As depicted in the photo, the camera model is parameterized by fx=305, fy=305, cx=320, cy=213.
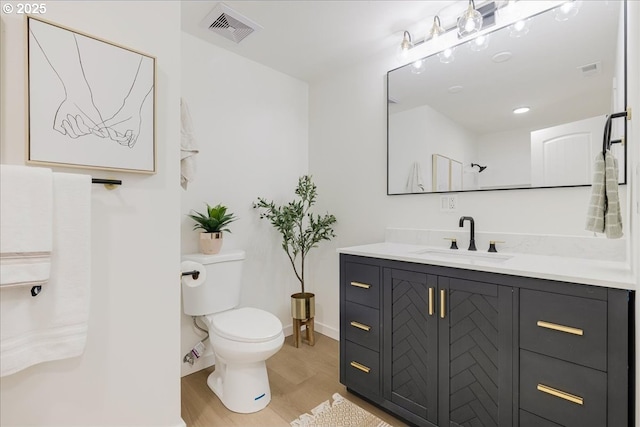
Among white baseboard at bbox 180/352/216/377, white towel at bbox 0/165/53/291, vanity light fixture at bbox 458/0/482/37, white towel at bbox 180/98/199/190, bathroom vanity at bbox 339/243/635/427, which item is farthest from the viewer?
white baseboard at bbox 180/352/216/377

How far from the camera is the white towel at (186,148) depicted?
5.23 feet

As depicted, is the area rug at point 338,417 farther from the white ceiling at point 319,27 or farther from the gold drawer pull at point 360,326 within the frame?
the white ceiling at point 319,27

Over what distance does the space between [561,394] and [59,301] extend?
6.03ft

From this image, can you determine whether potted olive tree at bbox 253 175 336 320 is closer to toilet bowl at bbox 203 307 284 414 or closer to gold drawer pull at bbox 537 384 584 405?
toilet bowl at bbox 203 307 284 414

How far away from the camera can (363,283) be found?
1.79 meters

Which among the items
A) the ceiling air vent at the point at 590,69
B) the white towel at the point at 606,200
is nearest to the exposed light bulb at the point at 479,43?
the ceiling air vent at the point at 590,69

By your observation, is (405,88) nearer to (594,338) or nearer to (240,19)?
(240,19)

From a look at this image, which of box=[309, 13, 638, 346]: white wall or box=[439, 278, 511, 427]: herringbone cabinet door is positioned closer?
box=[439, 278, 511, 427]: herringbone cabinet door

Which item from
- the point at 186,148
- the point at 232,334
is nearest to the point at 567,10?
the point at 186,148

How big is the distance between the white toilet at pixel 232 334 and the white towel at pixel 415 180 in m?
1.29

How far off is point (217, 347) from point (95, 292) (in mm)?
759

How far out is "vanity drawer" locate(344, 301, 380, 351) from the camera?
172 cm

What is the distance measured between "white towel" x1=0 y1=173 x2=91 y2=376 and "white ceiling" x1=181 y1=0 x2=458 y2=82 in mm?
1453

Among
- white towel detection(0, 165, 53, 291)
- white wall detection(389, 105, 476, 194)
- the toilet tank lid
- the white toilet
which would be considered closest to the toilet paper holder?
the white toilet
